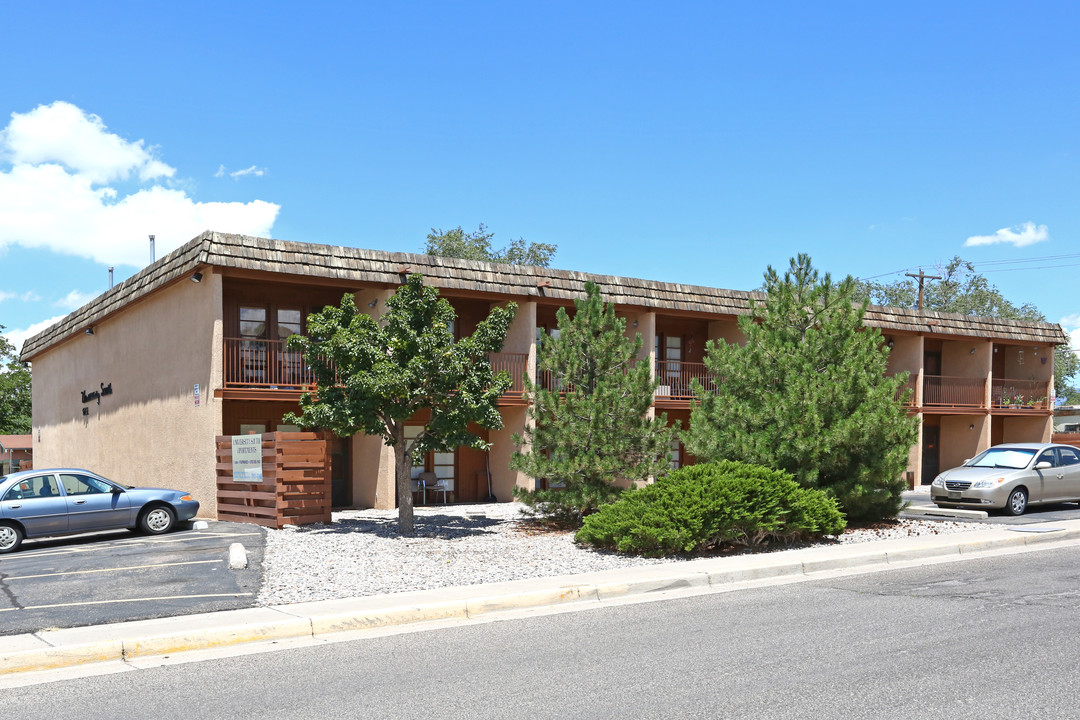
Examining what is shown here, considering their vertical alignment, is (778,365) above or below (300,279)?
below

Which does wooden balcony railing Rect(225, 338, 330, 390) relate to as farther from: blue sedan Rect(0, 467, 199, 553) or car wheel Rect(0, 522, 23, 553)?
car wheel Rect(0, 522, 23, 553)

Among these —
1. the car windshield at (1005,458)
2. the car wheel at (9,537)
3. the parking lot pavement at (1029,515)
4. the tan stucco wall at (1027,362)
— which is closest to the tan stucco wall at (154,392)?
the car wheel at (9,537)

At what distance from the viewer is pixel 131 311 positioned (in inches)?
938

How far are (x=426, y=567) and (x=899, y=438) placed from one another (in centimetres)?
895

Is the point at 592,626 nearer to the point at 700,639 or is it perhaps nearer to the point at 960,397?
the point at 700,639

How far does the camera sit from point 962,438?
32.7 m

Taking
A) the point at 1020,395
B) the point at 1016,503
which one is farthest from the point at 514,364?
the point at 1020,395

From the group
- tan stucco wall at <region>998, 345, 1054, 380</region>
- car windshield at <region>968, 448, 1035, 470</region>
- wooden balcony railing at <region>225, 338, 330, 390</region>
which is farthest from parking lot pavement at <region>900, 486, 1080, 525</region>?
tan stucco wall at <region>998, 345, 1054, 380</region>

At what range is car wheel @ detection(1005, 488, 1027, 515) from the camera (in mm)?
18734

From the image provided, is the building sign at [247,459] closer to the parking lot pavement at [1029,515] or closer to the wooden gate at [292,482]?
the wooden gate at [292,482]

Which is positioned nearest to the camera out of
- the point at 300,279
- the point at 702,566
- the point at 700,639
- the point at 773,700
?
the point at 773,700

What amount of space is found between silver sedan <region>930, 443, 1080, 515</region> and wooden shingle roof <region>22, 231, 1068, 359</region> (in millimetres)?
5730

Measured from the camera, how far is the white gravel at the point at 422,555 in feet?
35.5

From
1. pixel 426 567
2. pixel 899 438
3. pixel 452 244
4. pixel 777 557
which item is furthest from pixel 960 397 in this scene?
pixel 452 244
